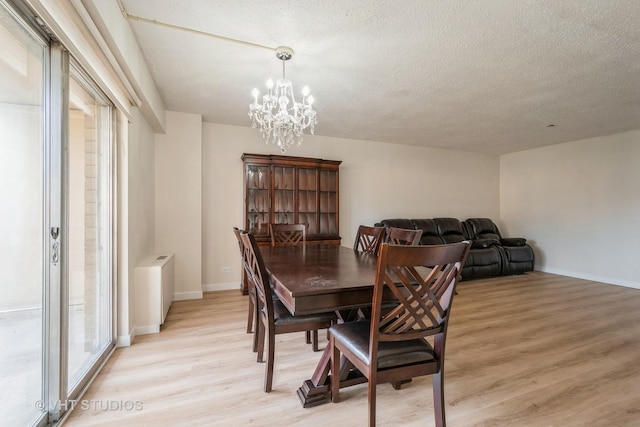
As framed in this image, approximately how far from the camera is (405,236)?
2.46 meters

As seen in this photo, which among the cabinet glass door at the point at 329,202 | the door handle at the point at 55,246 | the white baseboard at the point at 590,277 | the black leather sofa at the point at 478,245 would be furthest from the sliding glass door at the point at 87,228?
the white baseboard at the point at 590,277

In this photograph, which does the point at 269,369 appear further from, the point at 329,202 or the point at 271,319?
the point at 329,202

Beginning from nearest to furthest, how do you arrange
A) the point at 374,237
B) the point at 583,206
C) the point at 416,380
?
the point at 416,380, the point at 374,237, the point at 583,206

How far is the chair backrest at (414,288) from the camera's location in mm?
1167

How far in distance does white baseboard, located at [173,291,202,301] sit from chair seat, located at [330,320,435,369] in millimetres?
2813

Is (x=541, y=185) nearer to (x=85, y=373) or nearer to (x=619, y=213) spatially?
(x=619, y=213)

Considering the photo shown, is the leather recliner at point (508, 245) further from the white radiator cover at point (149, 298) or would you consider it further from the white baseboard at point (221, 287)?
the white radiator cover at point (149, 298)

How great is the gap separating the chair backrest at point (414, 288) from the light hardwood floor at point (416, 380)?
0.62 m

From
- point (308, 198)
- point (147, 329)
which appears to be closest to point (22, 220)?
point (147, 329)

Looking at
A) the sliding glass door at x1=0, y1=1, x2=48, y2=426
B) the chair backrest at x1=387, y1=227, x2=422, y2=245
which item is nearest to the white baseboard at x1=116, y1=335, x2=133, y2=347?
the sliding glass door at x1=0, y1=1, x2=48, y2=426

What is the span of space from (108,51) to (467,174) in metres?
6.21

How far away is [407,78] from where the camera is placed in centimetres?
269

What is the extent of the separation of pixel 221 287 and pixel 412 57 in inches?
147

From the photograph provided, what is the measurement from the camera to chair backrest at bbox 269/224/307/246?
3303mm
